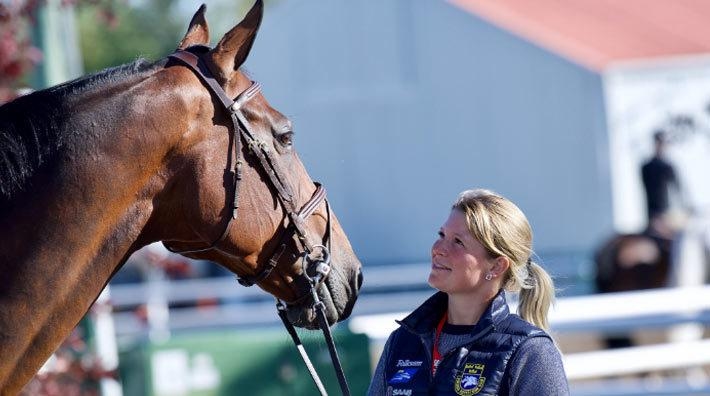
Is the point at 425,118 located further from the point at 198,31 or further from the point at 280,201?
the point at 280,201

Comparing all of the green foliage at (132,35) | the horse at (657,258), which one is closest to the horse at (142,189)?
the horse at (657,258)

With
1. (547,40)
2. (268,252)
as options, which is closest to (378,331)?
(268,252)

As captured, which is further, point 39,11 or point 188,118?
point 39,11

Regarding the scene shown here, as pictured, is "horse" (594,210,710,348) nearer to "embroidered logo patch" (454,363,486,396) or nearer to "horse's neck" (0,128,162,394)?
"embroidered logo patch" (454,363,486,396)

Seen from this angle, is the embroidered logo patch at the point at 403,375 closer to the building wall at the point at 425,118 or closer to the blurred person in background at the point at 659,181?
the blurred person in background at the point at 659,181

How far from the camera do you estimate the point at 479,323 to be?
325cm

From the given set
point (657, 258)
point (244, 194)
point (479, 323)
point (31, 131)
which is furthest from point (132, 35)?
point (479, 323)

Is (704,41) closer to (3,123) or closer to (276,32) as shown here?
(276,32)

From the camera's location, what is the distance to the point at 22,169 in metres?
3.04

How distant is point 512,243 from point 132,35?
43.0 metres

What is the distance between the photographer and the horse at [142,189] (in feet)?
9.98

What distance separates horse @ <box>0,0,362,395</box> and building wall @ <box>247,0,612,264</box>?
1255cm

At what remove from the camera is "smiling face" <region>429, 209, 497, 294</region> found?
3375 mm

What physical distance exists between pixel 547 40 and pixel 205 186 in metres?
14.1
